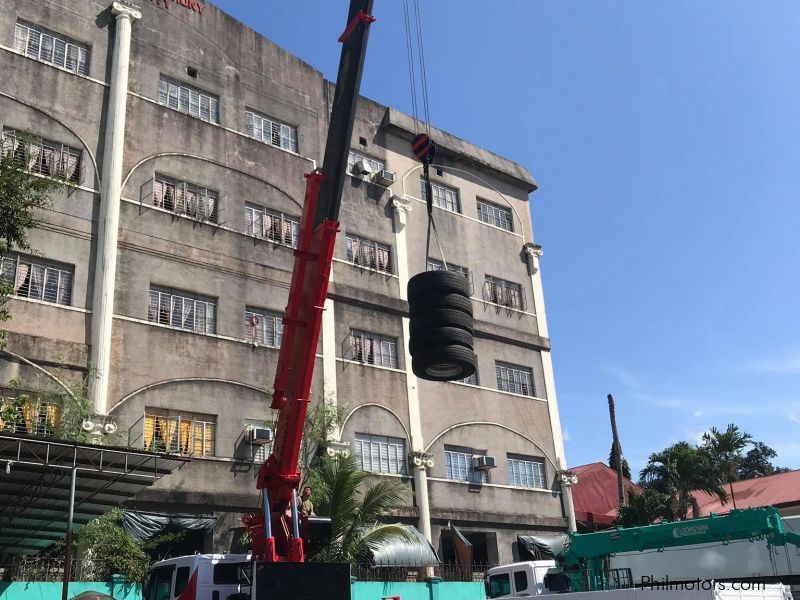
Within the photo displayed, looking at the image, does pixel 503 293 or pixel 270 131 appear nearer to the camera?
pixel 270 131

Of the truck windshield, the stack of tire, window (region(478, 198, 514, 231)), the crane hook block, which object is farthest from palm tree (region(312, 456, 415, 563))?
window (region(478, 198, 514, 231))

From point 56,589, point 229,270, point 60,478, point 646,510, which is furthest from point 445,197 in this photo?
point 56,589

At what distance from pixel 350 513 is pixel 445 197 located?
16.9m

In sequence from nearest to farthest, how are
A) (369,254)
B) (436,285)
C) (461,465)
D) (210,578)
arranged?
(210,578) < (436,285) < (461,465) < (369,254)

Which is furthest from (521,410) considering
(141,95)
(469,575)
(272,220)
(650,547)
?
(141,95)

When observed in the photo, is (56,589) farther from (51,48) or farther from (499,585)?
(51,48)

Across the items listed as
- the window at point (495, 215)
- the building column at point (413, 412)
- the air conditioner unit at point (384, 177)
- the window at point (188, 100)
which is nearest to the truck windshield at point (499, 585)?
the building column at point (413, 412)

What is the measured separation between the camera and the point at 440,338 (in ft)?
48.3

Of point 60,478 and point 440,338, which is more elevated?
point 440,338

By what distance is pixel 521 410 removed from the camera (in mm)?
33750

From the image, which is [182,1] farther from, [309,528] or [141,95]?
[309,528]

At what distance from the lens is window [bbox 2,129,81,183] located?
23516 millimetres

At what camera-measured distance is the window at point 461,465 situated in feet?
99.9

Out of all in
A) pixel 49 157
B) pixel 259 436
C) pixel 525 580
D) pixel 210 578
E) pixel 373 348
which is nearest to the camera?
pixel 210 578
